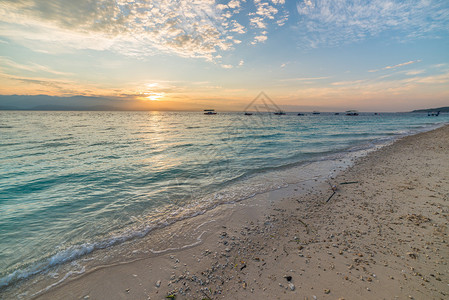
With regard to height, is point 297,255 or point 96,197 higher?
point 297,255

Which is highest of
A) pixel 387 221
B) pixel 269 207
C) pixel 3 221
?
pixel 387 221

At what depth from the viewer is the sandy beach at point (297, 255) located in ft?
13.8

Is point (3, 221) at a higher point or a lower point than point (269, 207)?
lower

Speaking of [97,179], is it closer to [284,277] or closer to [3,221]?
[3,221]

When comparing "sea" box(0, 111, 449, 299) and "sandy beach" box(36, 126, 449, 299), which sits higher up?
"sandy beach" box(36, 126, 449, 299)

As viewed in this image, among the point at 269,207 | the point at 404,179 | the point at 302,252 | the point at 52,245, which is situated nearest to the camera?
the point at 302,252

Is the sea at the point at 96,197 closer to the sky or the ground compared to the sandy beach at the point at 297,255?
closer to the ground

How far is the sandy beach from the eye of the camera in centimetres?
420

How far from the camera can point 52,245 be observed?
20.9 ft

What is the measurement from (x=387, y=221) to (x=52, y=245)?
12.4 m

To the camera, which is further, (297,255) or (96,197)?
(96,197)

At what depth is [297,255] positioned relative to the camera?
17.2ft

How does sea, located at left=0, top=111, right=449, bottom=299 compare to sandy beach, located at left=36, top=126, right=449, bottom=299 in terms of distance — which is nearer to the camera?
sandy beach, located at left=36, top=126, right=449, bottom=299

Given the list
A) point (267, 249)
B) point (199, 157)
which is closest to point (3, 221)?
point (267, 249)
